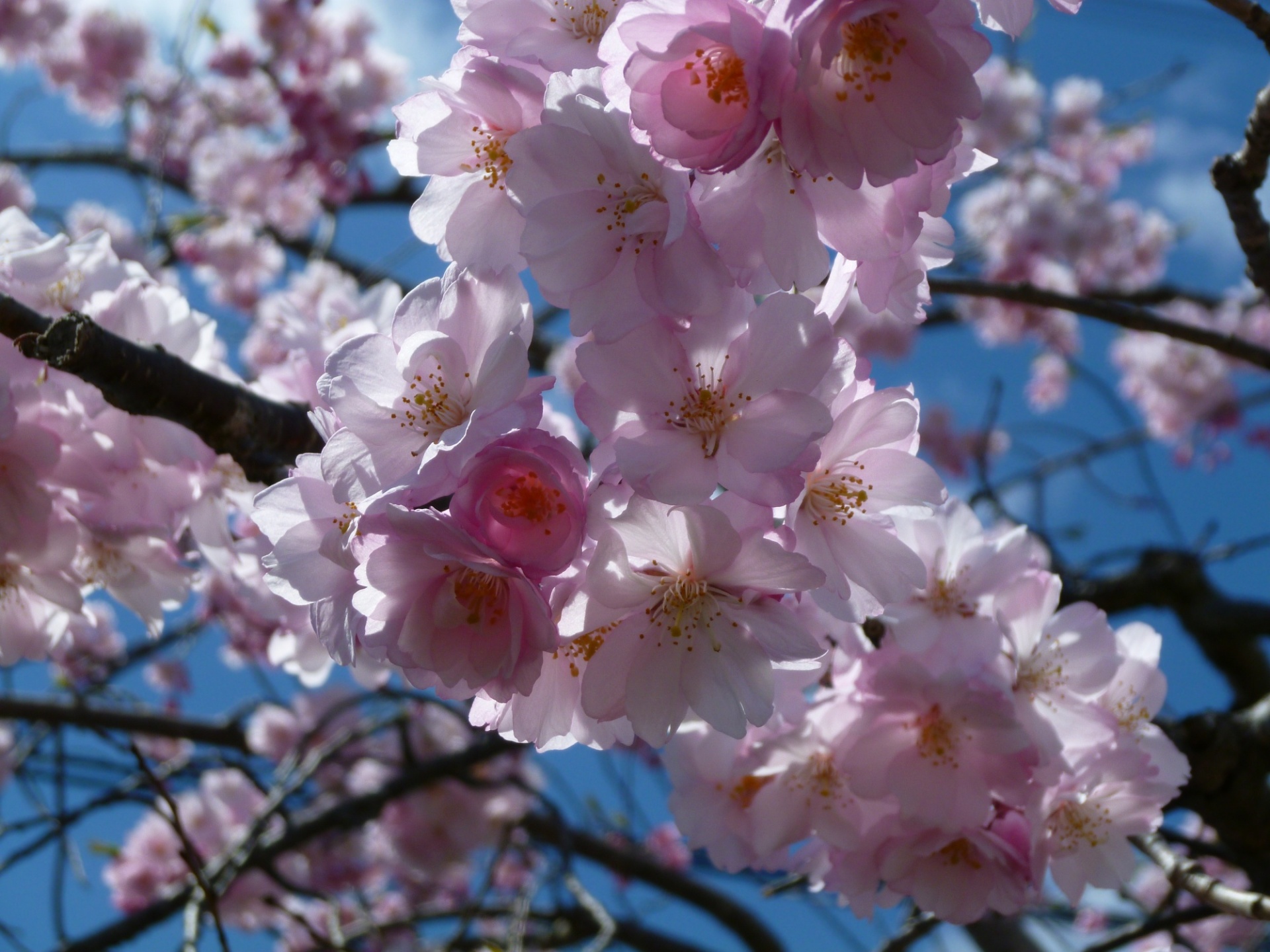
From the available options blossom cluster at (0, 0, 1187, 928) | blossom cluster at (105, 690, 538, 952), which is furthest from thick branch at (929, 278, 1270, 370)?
blossom cluster at (105, 690, 538, 952)

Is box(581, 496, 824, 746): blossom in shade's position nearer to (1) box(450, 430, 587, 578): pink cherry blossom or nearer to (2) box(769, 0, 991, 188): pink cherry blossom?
(1) box(450, 430, 587, 578): pink cherry blossom

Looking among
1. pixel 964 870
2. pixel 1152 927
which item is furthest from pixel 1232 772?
pixel 964 870

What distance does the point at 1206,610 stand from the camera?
3.83m

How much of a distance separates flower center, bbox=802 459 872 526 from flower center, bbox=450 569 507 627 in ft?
0.98

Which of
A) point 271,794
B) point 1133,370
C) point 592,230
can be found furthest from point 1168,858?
point 1133,370

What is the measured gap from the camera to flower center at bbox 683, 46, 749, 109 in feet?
2.58

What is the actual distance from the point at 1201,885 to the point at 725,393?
980 mm

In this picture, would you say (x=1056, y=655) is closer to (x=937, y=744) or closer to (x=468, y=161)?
(x=937, y=744)

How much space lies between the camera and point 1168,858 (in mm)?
1421

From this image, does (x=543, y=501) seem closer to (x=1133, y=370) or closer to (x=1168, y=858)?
(x=1168, y=858)

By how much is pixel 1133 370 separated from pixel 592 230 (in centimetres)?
738

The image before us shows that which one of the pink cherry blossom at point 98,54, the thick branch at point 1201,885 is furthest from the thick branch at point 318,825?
the pink cherry blossom at point 98,54

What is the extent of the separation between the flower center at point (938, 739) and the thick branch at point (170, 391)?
0.88 m

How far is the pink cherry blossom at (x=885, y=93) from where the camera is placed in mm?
777
